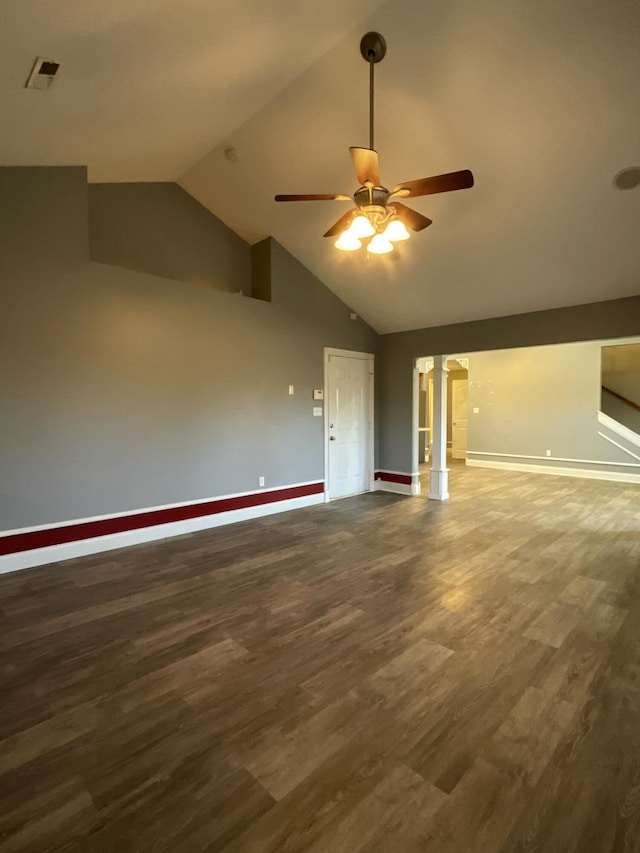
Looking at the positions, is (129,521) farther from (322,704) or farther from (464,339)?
(464,339)

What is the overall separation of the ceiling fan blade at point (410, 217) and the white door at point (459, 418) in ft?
27.3

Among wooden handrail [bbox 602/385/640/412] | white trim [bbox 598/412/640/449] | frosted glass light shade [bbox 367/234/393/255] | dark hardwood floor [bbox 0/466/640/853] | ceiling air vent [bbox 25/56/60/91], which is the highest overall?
ceiling air vent [bbox 25/56/60/91]

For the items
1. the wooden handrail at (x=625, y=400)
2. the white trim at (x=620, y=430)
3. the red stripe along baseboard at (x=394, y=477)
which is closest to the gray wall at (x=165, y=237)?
the red stripe along baseboard at (x=394, y=477)

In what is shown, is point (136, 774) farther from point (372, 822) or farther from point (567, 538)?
point (567, 538)

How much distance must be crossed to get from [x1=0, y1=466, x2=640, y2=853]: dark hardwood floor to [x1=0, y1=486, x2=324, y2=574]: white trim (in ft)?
0.48

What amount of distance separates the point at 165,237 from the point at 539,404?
24.9ft

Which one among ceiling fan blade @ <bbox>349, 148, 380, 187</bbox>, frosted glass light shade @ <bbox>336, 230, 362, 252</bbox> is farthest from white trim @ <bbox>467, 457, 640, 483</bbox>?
ceiling fan blade @ <bbox>349, 148, 380, 187</bbox>

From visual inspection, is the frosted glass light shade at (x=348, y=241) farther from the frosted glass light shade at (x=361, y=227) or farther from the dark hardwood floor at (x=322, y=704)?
the dark hardwood floor at (x=322, y=704)

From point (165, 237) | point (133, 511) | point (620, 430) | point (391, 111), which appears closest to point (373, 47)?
point (391, 111)

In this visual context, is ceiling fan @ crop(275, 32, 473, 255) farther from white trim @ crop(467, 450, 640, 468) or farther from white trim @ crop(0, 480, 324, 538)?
white trim @ crop(467, 450, 640, 468)

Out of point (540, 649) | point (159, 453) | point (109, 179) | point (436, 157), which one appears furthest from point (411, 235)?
point (540, 649)

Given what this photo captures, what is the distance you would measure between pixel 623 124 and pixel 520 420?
654cm

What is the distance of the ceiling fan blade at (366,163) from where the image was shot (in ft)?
7.97

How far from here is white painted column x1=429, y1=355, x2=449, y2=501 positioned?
5828 mm
